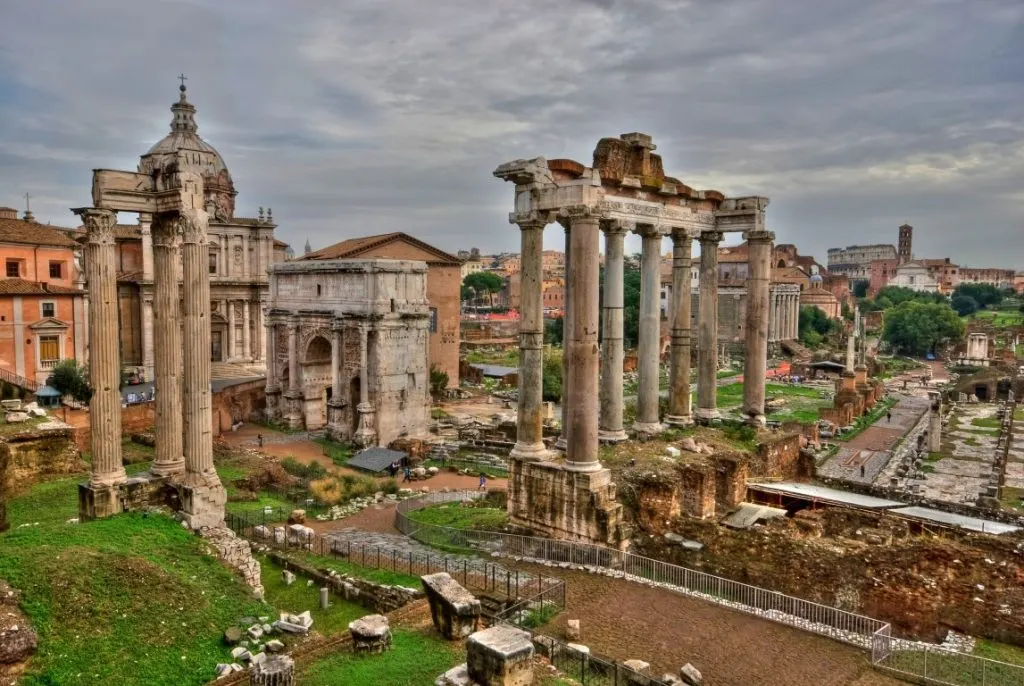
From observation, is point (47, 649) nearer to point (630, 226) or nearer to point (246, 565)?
point (246, 565)

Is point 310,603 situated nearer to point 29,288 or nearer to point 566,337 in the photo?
point 566,337

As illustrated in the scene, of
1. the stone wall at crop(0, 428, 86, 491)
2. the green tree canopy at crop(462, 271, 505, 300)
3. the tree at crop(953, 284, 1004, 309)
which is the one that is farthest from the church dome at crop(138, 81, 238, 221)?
the tree at crop(953, 284, 1004, 309)

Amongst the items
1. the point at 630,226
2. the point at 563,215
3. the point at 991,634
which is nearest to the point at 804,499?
the point at 991,634

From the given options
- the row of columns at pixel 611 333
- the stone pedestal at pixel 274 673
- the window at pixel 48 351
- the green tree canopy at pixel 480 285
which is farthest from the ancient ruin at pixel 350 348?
the green tree canopy at pixel 480 285

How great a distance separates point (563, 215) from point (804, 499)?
27.8ft

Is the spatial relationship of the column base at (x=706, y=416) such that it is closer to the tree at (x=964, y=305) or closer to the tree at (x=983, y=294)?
the tree at (x=964, y=305)

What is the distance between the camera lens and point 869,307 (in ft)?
456

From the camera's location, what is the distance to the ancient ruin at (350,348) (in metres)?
33.5

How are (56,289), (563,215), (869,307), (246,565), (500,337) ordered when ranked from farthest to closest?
(869,307)
(500,337)
(56,289)
(563,215)
(246,565)

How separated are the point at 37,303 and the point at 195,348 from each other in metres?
22.9

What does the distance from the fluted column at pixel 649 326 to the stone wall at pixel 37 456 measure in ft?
50.3

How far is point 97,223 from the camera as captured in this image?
14.1m

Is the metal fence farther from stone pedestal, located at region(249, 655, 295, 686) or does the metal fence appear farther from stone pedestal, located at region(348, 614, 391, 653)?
stone pedestal, located at region(249, 655, 295, 686)

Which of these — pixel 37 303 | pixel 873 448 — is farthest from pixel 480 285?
pixel 37 303
